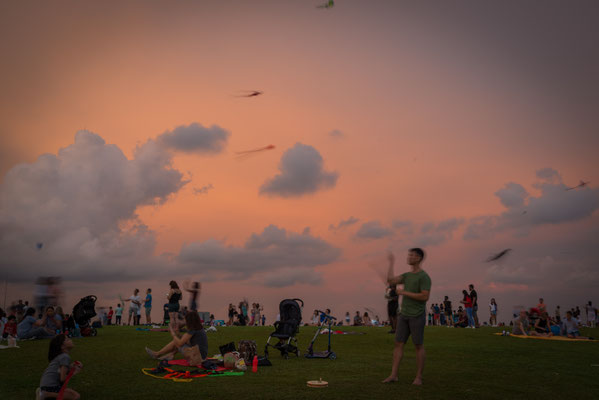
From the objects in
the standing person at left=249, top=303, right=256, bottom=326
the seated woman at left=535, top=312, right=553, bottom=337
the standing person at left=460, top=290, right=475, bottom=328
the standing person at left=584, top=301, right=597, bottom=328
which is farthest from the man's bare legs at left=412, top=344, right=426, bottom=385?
the standing person at left=584, top=301, right=597, bottom=328

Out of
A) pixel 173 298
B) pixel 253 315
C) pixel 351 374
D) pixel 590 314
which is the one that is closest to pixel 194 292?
pixel 173 298

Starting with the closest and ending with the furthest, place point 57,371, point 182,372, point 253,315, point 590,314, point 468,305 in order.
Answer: point 57,371 → point 182,372 → point 468,305 → point 253,315 → point 590,314

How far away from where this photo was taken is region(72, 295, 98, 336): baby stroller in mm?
19703

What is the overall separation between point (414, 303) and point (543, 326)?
18661mm

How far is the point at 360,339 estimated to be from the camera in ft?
66.2

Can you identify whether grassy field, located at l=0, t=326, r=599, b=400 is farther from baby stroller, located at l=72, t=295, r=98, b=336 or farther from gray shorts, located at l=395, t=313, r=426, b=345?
baby stroller, located at l=72, t=295, r=98, b=336

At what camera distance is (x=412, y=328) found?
8.96 m

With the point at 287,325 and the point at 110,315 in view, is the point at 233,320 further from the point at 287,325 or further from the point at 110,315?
Answer: the point at 287,325

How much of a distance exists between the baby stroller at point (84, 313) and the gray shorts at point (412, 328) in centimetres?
1533

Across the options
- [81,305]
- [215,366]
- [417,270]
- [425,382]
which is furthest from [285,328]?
[81,305]

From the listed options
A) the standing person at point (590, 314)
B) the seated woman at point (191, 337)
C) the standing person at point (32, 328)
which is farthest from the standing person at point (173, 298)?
the standing person at point (590, 314)

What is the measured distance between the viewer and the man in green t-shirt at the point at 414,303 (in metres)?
8.91

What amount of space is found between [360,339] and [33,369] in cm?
1262

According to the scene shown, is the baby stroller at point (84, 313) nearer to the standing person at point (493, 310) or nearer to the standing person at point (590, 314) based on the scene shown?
the standing person at point (493, 310)
